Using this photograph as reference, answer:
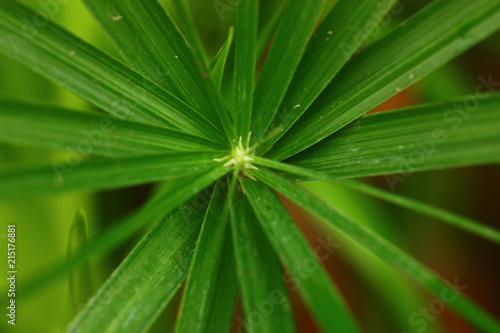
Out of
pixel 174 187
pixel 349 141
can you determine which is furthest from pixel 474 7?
Answer: pixel 174 187

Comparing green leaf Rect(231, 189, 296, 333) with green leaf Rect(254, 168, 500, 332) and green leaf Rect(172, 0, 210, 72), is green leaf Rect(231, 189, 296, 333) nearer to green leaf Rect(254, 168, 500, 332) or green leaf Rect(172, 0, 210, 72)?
green leaf Rect(254, 168, 500, 332)

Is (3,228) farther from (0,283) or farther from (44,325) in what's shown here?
(44,325)

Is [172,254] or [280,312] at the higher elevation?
[172,254]

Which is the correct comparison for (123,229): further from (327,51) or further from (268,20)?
(268,20)

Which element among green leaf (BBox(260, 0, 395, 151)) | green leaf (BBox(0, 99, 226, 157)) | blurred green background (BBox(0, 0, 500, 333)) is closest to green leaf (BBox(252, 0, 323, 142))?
green leaf (BBox(260, 0, 395, 151))

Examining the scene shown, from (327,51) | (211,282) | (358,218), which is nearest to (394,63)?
(327,51)
